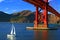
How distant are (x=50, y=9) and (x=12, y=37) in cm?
2893

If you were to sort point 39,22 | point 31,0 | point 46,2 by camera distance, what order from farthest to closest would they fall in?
point 39,22 → point 46,2 → point 31,0

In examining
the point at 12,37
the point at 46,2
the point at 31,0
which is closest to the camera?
the point at 12,37

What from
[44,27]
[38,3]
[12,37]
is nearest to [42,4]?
[38,3]

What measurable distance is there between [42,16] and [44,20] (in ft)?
6.59

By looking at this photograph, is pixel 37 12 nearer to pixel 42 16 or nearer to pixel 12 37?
pixel 42 16

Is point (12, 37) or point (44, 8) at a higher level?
point (44, 8)

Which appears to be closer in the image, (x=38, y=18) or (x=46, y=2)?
(x=46, y=2)

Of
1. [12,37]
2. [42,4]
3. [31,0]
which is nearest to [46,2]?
[42,4]

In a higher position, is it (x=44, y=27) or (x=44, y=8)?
(x=44, y=8)

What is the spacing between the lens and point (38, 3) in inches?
2613

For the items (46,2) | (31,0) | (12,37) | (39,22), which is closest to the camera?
(12,37)

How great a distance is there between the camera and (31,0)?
2493 inches

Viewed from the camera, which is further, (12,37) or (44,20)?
(44,20)

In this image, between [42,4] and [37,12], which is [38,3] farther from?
[37,12]
